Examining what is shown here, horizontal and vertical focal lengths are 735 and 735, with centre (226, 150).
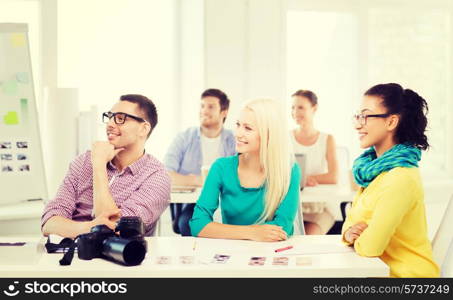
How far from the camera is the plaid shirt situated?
342 centimetres

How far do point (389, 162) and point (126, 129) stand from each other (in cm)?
128

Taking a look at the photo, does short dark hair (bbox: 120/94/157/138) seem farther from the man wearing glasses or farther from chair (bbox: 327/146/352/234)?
chair (bbox: 327/146/352/234)

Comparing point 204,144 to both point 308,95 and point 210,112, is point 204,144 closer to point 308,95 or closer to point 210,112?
point 210,112

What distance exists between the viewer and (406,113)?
9.79 ft

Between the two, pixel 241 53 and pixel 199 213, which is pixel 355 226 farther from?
pixel 241 53

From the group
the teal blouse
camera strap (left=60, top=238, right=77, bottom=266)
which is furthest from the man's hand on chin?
camera strap (left=60, top=238, right=77, bottom=266)

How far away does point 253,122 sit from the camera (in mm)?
3328

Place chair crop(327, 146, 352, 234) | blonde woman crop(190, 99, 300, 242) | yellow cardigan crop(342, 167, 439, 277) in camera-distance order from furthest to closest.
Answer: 1. chair crop(327, 146, 352, 234)
2. blonde woman crop(190, 99, 300, 242)
3. yellow cardigan crop(342, 167, 439, 277)

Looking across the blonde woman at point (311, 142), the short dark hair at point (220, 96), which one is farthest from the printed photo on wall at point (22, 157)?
the blonde woman at point (311, 142)

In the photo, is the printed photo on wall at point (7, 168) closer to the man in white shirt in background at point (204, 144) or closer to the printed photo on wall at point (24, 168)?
the printed photo on wall at point (24, 168)

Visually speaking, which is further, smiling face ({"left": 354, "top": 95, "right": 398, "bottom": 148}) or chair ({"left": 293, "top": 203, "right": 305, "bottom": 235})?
chair ({"left": 293, "top": 203, "right": 305, "bottom": 235})

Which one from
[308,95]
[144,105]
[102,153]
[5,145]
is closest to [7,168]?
[5,145]

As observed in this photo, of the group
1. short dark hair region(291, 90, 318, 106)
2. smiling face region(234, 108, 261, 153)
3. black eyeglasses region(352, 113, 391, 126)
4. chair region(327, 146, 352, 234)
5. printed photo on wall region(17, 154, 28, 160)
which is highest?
short dark hair region(291, 90, 318, 106)

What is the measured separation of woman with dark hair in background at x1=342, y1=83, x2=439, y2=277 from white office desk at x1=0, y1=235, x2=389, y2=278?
138 millimetres
